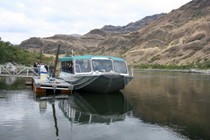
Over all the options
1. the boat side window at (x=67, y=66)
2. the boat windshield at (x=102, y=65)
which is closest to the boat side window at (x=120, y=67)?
Answer: the boat windshield at (x=102, y=65)

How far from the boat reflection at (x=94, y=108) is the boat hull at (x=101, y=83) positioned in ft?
2.97

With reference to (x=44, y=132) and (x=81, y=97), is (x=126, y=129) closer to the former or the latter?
(x=44, y=132)

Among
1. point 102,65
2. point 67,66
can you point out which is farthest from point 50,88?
point 67,66

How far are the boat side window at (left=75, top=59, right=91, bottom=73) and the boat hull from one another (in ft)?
4.06

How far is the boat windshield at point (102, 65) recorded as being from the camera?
35.8m

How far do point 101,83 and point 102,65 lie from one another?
93.4 inches

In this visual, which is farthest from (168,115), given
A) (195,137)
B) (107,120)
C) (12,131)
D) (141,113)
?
(12,131)

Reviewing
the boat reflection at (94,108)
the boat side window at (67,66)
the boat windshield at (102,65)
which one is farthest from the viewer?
the boat side window at (67,66)

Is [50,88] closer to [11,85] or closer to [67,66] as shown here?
[67,66]

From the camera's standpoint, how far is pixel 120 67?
37438 mm

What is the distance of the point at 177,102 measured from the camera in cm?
3000

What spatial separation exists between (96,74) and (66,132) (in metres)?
16.7

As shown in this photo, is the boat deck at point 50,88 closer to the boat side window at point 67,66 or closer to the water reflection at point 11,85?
the boat side window at point 67,66

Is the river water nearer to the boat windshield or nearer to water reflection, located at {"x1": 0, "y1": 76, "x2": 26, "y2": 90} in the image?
the boat windshield
